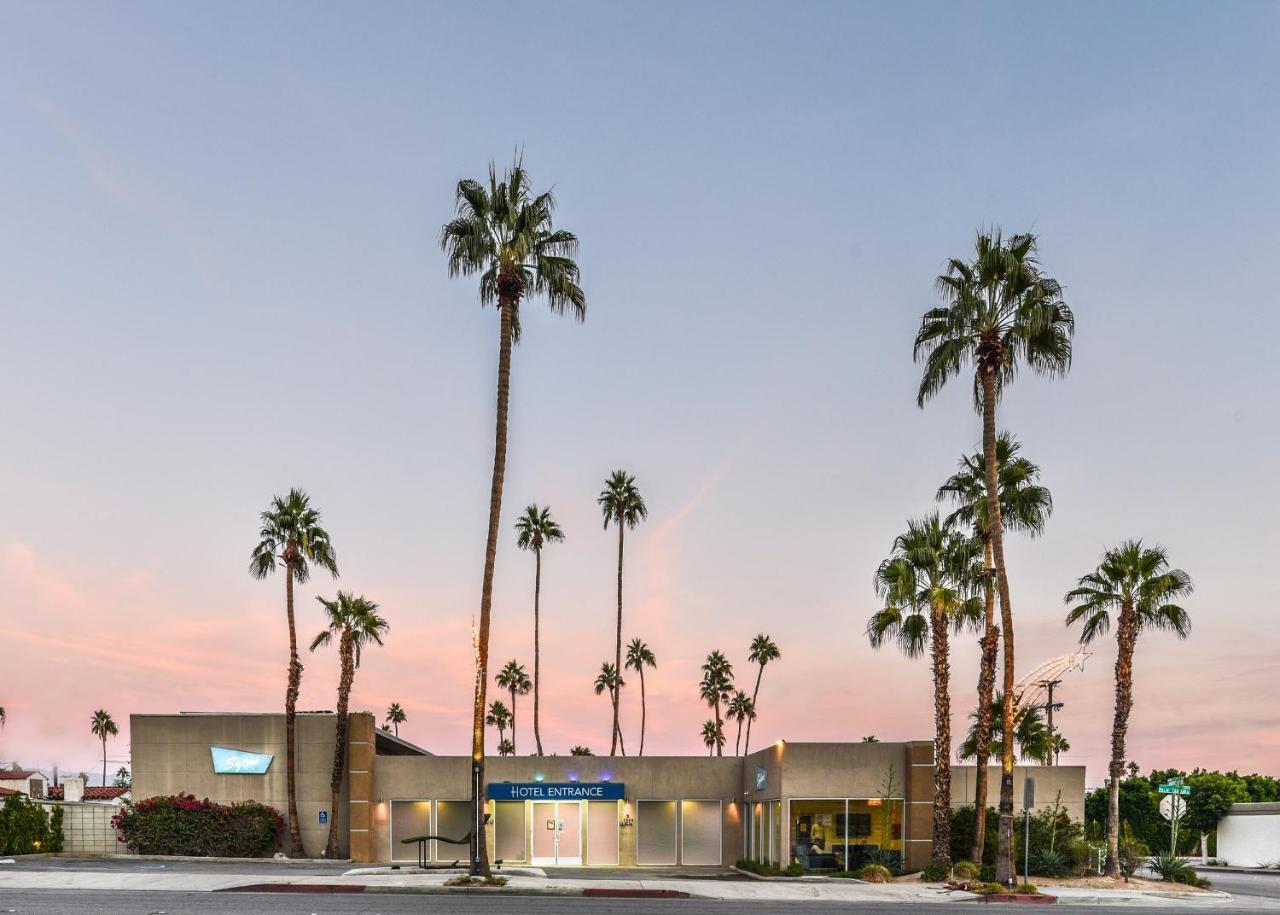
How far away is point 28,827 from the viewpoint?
1666 inches

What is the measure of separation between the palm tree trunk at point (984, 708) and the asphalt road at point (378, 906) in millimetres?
8556

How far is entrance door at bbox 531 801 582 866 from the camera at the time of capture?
4544 centimetres

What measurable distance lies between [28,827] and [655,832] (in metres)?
23.2

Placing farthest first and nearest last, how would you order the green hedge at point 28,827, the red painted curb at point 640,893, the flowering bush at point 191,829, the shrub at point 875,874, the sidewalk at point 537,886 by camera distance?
the flowering bush at point 191,829 → the green hedge at point 28,827 → the shrub at point 875,874 → the red painted curb at point 640,893 → the sidewalk at point 537,886

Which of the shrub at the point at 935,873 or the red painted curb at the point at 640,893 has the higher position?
the red painted curb at the point at 640,893

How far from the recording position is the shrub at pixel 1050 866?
34.6 m

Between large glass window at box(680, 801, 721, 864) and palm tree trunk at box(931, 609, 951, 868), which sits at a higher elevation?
palm tree trunk at box(931, 609, 951, 868)

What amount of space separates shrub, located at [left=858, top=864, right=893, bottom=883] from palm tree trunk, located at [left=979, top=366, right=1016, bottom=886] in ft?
11.6

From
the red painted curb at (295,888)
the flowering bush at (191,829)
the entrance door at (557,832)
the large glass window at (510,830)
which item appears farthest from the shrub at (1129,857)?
the flowering bush at (191,829)

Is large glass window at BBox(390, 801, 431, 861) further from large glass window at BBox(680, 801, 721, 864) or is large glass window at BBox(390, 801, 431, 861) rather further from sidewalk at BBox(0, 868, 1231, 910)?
sidewalk at BBox(0, 868, 1231, 910)

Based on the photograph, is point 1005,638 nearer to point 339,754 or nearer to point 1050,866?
point 1050,866

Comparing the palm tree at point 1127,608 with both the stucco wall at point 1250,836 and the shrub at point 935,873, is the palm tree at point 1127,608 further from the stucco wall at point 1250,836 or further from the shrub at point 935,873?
the stucco wall at point 1250,836

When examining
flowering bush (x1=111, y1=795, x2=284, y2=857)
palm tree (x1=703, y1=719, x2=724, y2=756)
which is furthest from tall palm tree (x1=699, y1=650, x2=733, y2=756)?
flowering bush (x1=111, y1=795, x2=284, y2=857)

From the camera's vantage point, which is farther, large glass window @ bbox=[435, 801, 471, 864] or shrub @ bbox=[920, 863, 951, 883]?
large glass window @ bbox=[435, 801, 471, 864]
